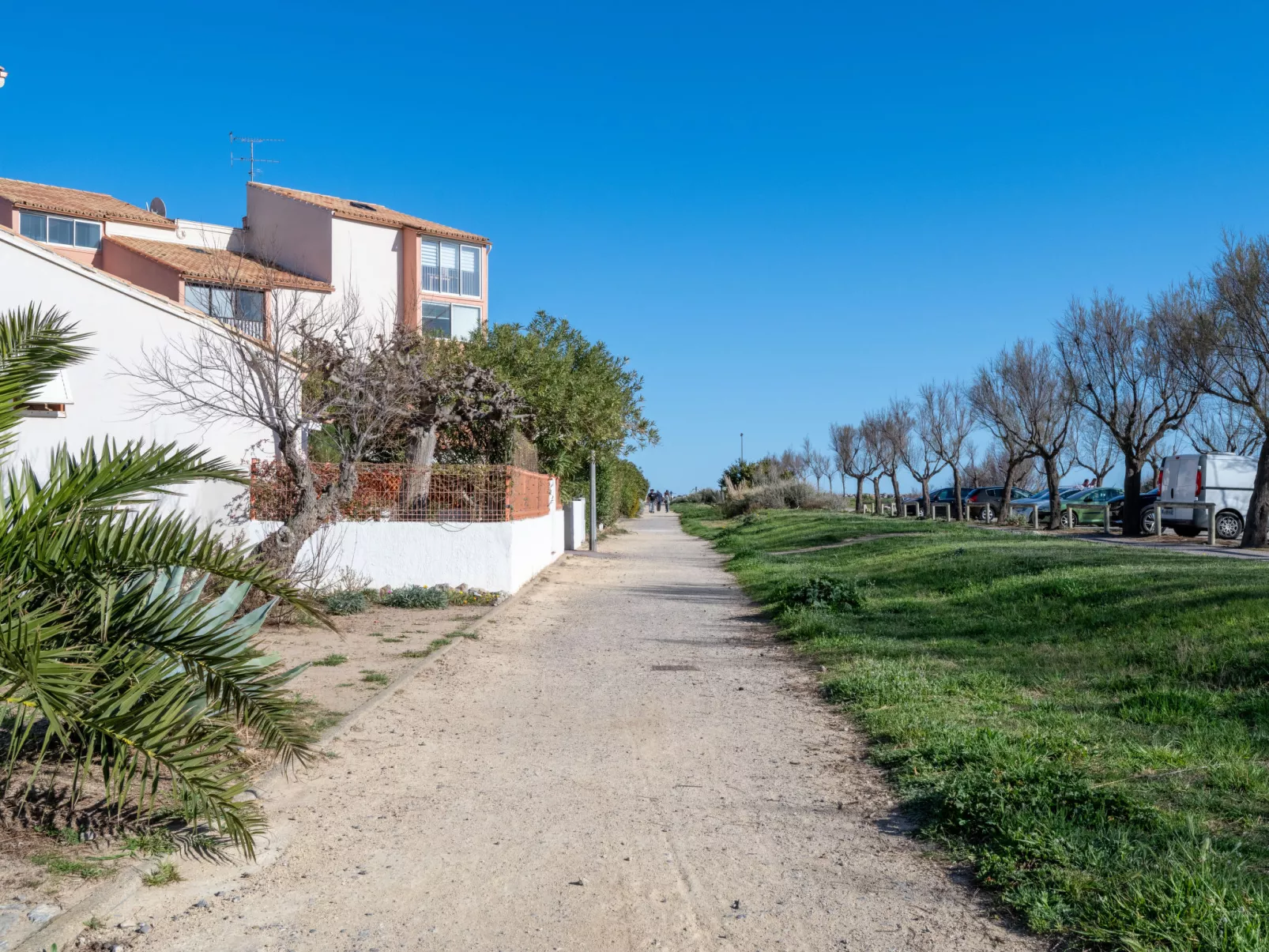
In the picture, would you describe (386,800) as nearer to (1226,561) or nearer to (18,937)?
(18,937)

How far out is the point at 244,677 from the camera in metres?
4.60

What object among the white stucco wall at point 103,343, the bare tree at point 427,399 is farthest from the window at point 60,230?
the white stucco wall at point 103,343

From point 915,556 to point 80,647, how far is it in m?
16.9

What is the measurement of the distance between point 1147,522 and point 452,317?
95.8ft

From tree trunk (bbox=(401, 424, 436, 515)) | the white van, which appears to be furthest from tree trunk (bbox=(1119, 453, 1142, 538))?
tree trunk (bbox=(401, 424, 436, 515))

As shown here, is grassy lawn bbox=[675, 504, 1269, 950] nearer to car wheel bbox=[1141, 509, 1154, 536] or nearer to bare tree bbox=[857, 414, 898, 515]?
car wheel bbox=[1141, 509, 1154, 536]

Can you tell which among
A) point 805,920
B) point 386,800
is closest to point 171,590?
point 386,800

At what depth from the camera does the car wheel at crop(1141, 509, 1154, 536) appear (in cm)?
2973

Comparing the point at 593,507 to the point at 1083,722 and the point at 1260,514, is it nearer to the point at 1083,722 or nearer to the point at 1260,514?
the point at 1260,514

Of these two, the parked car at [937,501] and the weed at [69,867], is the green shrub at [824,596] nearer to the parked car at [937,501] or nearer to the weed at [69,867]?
the weed at [69,867]

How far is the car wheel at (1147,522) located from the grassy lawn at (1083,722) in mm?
15484

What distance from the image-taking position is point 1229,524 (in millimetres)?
25625

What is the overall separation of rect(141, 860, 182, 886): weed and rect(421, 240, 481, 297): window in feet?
136

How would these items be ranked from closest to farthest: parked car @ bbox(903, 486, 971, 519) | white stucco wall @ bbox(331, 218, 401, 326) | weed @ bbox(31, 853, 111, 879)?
1. weed @ bbox(31, 853, 111, 879)
2. white stucco wall @ bbox(331, 218, 401, 326)
3. parked car @ bbox(903, 486, 971, 519)
